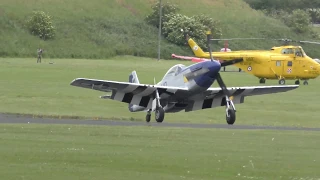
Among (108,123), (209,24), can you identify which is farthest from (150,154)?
(209,24)

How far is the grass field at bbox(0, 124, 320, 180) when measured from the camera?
14578 mm

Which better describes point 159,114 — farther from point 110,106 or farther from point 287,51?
point 287,51

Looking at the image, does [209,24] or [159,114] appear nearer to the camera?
[159,114]

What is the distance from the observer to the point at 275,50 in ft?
200

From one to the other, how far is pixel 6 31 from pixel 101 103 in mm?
64747

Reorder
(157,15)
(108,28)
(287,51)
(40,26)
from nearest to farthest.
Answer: (287,51)
(40,26)
(108,28)
(157,15)

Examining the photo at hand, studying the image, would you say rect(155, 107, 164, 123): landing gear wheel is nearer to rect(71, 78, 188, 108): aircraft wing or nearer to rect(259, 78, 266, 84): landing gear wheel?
rect(71, 78, 188, 108): aircraft wing

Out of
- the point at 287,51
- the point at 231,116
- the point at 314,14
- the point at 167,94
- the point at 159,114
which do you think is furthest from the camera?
the point at 314,14

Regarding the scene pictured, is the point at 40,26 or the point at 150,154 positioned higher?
the point at 150,154

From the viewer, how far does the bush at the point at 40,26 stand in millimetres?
101312

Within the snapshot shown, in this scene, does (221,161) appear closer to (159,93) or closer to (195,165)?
(195,165)

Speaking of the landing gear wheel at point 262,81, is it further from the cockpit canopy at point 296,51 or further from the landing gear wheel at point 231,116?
the landing gear wheel at point 231,116

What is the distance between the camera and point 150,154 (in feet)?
57.6

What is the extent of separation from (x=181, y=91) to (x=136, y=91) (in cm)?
146
